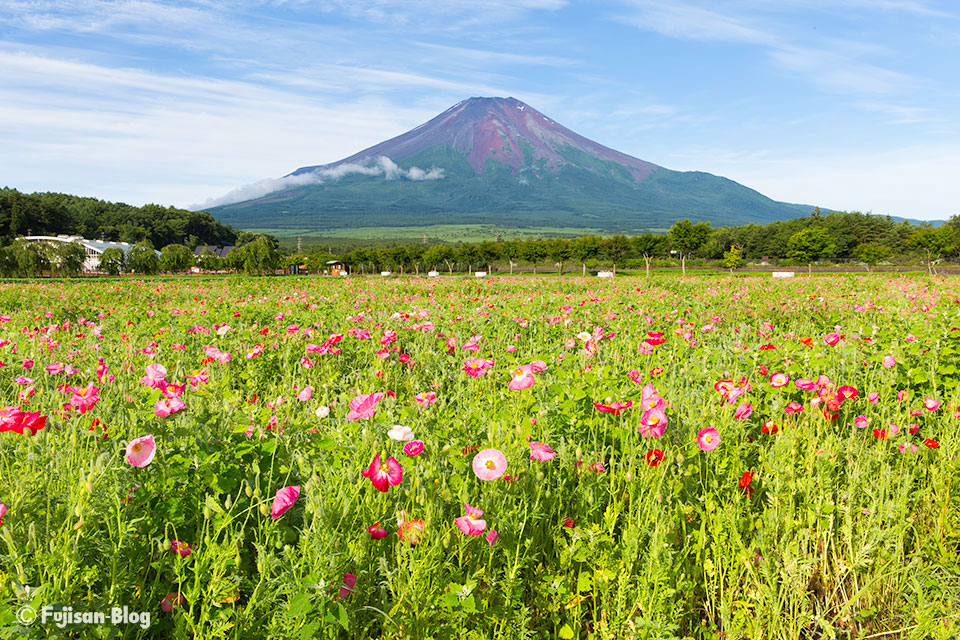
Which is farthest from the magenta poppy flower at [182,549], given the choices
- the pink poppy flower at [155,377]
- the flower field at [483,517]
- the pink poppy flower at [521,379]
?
the pink poppy flower at [521,379]

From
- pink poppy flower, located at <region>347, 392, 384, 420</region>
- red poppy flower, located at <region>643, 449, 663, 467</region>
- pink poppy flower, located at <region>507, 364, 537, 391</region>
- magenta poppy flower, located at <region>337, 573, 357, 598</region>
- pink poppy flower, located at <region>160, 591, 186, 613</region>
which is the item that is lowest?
pink poppy flower, located at <region>160, 591, 186, 613</region>

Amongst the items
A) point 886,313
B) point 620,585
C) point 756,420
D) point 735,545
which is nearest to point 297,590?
point 620,585

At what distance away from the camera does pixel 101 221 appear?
14762 cm

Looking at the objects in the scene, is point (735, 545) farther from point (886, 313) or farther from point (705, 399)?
point (886, 313)

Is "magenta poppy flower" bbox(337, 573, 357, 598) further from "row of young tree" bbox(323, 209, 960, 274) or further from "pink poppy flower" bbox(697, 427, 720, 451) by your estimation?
"row of young tree" bbox(323, 209, 960, 274)

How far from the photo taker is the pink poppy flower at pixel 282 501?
1821mm

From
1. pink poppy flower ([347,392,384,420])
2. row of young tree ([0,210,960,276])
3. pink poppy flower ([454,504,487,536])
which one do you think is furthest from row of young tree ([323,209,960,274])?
pink poppy flower ([454,504,487,536])

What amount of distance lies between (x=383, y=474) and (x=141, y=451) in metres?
0.85

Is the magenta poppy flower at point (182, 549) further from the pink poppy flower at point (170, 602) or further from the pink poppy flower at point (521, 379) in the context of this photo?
the pink poppy flower at point (521, 379)

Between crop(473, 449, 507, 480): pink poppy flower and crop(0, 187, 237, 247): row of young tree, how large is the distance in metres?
149

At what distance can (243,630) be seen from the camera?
1846 mm

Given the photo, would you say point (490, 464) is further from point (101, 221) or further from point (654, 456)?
point (101, 221)

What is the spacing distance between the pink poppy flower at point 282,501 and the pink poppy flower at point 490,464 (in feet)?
2.17

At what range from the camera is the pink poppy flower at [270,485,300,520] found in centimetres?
182
